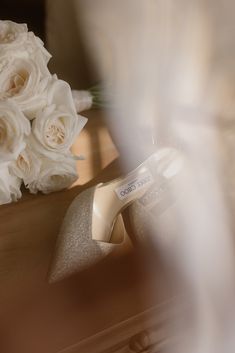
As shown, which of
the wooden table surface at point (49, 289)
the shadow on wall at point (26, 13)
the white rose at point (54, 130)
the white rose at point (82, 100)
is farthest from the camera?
the shadow on wall at point (26, 13)

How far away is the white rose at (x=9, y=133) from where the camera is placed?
0.73m

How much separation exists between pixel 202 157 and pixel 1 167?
39 centimetres

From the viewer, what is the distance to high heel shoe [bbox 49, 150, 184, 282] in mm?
744

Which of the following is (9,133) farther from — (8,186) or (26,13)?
(26,13)

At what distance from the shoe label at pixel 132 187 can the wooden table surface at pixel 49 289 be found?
3.7 inches

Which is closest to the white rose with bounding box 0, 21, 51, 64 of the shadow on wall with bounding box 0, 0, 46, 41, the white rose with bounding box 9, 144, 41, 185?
Result: the white rose with bounding box 9, 144, 41, 185

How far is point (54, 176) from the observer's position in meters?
0.85

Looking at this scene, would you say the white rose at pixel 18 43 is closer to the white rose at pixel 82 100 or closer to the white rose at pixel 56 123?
the white rose at pixel 56 123

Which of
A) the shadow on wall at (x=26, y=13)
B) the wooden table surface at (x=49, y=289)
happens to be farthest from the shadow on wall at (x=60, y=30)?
the wooden table surface at (x=49, y=289)

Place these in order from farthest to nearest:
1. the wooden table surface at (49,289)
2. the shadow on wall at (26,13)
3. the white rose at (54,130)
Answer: the shadow on wall at (26,13), the white rose at (54,130), the wooden table surface at (49,289)

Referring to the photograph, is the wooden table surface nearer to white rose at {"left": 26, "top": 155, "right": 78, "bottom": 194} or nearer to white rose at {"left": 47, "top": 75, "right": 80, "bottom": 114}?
white rose at {"left": 26, "top": 155, "right": 78, "bottom": 194}

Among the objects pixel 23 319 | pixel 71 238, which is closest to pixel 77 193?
pixel 71 238

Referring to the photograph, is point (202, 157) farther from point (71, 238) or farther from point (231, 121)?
point (71, 238)

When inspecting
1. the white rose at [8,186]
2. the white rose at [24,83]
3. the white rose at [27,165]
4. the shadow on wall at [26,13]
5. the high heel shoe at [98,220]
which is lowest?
the high heel shoe at [98,220]
